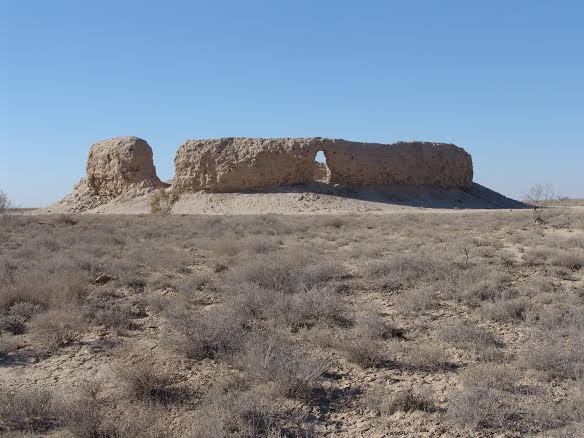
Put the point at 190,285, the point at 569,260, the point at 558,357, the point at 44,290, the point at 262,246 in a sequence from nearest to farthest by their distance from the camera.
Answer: the point at 558,357, the point at 44,290, the point at 190,285, the point at 569,260, the point at 262,246

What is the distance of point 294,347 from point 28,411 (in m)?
2.47

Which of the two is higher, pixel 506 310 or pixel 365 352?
pixel 506 310

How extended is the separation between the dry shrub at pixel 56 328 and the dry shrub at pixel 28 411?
1.52 m

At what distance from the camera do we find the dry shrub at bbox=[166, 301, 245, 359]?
5418 millimetres

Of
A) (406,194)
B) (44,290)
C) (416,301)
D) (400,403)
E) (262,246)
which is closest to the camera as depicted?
(400,403)

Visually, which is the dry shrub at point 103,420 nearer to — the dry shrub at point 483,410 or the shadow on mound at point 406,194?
the dry shrub at point 483,410

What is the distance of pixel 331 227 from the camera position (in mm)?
19484

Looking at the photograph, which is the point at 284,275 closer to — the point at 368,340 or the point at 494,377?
the point at 368,340

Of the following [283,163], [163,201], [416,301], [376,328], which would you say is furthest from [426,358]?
[283,163]

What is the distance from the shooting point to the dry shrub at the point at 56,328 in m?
5.89

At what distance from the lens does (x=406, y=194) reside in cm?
3566

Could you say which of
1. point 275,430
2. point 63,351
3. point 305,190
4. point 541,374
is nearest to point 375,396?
point 275,430

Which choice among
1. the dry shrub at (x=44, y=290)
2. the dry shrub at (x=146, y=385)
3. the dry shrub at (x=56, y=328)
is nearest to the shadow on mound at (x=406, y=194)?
the dry shrub at (x=44, y=290)

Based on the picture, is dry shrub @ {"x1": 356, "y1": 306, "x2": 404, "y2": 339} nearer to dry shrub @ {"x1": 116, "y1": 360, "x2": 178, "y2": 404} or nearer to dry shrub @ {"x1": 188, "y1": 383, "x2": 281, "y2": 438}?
dry shrub @ {"x1": 188, "y1": 383, "x2": 281, "y2": 438}
